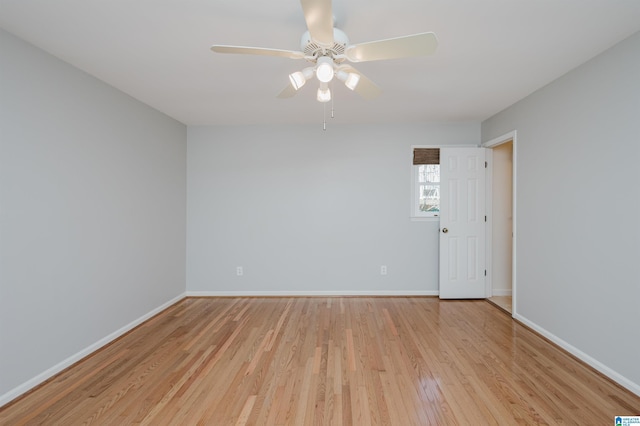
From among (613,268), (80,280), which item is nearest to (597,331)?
(613,268)

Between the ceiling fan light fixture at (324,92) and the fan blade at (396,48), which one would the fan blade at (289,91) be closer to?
the ceiling fan light fixture at (324,92)

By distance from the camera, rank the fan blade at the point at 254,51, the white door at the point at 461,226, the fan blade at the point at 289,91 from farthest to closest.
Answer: the white door at the point at 461,226 < the fan blade at the point at 289,91 < the fan blade at the point at 254,51

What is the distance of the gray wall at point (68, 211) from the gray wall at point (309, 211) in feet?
2.53

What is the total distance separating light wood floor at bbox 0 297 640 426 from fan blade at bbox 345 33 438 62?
2.06 metres

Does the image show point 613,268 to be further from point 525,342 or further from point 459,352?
point 459,352

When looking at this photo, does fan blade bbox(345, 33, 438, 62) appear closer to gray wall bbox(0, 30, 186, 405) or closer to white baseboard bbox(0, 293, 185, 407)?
gray wall bbox(0, 30, 186, 405)

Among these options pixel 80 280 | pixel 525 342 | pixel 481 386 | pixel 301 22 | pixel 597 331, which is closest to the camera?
pixel 301 22

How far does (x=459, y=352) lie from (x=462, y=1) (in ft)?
8.45

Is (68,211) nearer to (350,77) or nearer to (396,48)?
(350,77)

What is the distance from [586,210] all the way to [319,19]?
8.35ft

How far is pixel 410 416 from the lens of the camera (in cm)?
174

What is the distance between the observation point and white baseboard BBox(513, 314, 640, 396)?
1990 millimetres

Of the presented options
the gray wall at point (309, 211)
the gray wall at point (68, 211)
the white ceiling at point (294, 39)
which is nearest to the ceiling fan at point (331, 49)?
the white ceiling at point (294, 39)

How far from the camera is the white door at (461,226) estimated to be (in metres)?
3.95
